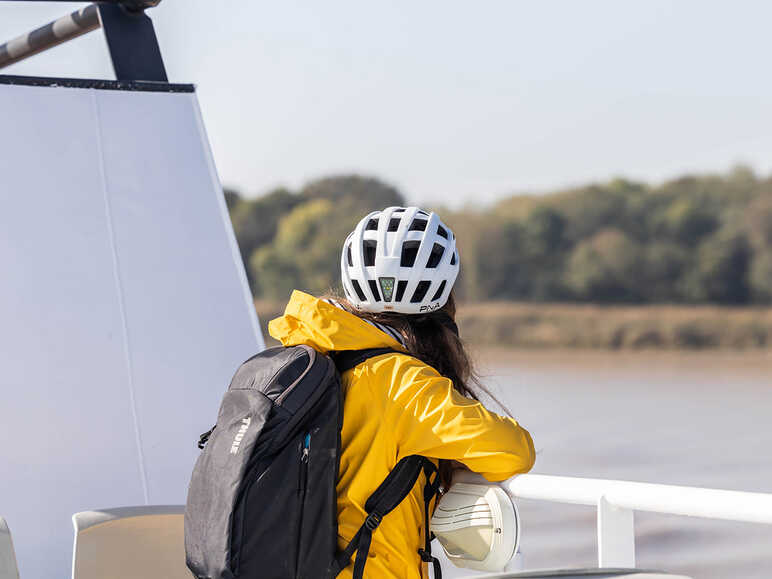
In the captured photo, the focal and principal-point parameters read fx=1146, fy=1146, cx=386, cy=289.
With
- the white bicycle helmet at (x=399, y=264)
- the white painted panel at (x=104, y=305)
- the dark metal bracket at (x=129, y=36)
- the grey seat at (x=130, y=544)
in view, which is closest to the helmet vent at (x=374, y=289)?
the white bicycle helmet at (x=399, y=264)

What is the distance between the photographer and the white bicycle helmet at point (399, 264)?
86.6 inches

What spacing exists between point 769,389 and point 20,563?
1189 inches

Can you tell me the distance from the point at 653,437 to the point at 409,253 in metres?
22.3

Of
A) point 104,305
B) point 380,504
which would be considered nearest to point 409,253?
point 380,504

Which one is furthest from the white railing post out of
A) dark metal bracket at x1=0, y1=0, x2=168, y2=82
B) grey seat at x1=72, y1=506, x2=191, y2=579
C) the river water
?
dark metal bracket at x1=0, y1=0, x2=168, y2=82

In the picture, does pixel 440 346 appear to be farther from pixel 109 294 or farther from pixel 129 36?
pixel 129 36

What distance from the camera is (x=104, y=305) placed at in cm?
325

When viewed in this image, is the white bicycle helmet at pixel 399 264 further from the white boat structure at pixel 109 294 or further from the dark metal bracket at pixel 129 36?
the dark metal bracket at pixel 129 36

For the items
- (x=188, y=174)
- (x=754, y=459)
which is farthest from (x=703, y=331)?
(x=188, y=174)

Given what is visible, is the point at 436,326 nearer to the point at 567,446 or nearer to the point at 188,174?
the point at 188,174

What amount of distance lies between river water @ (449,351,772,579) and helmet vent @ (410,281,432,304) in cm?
25

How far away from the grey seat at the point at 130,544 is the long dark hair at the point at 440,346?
2.37 feet

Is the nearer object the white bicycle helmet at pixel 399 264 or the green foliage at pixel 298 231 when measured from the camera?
the white bicycle helmet at pixel 399 264

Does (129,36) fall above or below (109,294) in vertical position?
above
